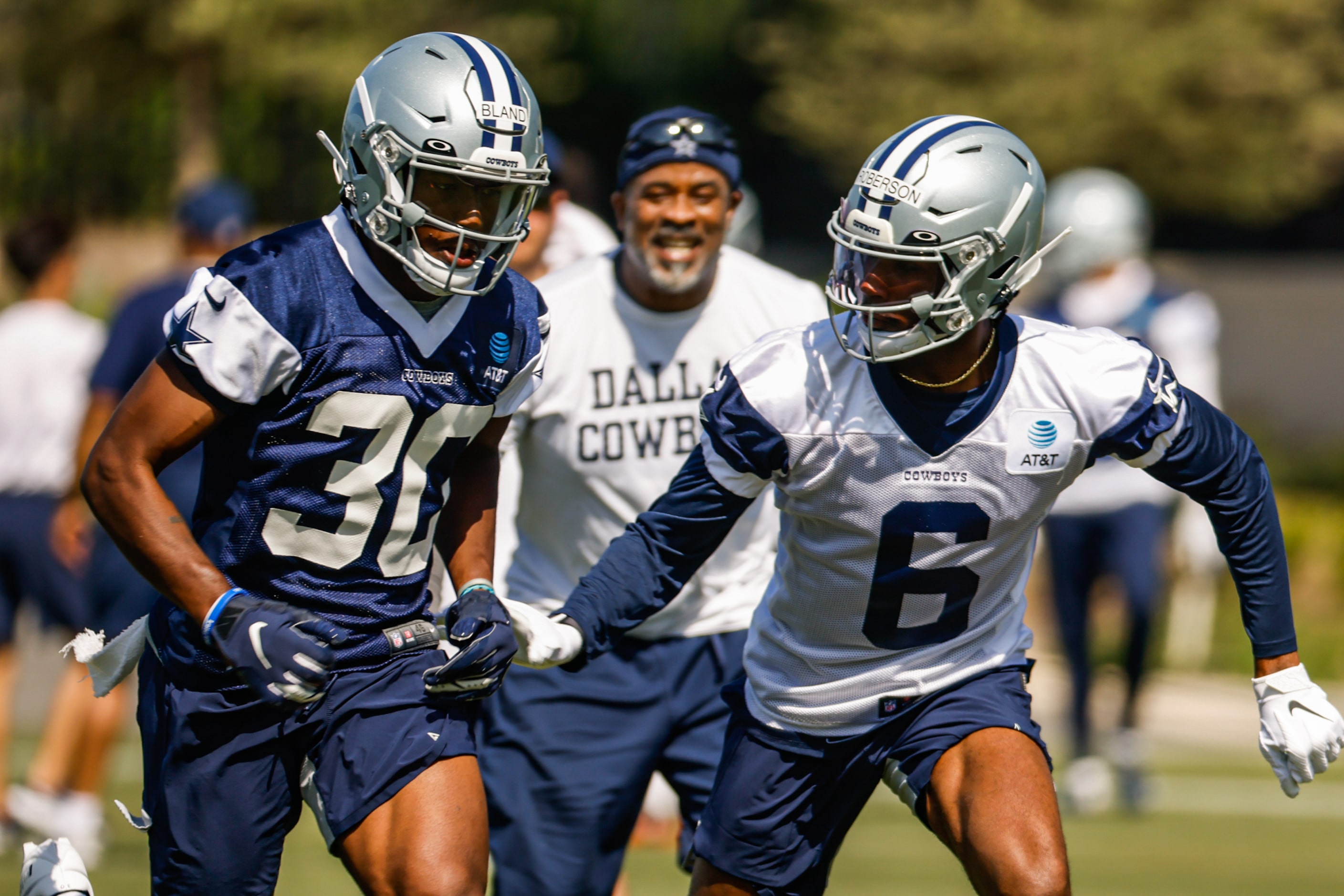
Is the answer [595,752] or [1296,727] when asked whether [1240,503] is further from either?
[595,752]

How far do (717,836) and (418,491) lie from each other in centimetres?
97

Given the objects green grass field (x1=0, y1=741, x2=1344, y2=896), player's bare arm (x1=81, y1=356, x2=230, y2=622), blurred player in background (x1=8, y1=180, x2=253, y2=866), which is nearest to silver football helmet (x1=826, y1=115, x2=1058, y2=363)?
player's bare arm (x1=81, y1=356, x2=230, y2=622)

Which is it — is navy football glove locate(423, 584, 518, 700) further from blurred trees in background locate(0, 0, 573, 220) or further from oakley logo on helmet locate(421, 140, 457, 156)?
blurred trees in background locate(0, 0, 573, 220)

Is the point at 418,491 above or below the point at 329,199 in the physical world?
above

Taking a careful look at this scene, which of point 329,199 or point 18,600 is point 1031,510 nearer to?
point 18,600

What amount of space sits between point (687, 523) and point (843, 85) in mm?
15080

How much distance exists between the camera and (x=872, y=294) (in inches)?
145

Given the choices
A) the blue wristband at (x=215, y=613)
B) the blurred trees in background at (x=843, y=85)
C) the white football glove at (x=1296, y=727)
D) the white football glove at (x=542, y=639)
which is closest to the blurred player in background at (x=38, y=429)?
the white football glove at (x=542, y=639)

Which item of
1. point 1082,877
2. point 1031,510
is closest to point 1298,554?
point 1082,877

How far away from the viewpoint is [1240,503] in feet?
12.3

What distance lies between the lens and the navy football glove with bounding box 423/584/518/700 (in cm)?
354

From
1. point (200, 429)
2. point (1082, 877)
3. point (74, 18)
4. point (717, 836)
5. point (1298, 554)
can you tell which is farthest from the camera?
point (74, 18)

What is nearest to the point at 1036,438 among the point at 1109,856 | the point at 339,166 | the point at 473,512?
the point at 473,512

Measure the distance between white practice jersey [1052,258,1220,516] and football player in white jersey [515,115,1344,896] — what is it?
13.2ft
